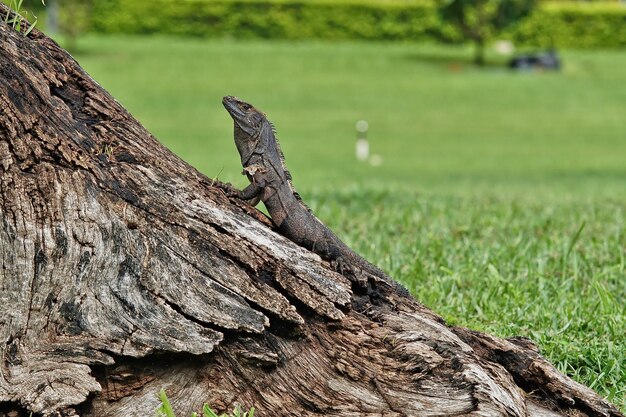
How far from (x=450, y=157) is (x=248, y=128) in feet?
52.5

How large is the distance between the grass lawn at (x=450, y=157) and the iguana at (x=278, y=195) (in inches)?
44.1

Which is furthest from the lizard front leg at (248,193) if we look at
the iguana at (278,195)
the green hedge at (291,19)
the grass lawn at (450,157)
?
the green hedge at (291,19)

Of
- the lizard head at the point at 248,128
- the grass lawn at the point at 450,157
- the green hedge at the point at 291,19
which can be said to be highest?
the green hedge at the point at 291,19

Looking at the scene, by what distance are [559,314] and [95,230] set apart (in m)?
2.51

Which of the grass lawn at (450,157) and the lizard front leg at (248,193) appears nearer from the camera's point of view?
the lizard front leg at (248,193)

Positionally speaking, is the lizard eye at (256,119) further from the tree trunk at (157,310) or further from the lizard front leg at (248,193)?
the tree trunk at (157,310)

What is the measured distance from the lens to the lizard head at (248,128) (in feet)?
12.5

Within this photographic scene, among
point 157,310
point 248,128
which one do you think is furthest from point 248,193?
point 157,310

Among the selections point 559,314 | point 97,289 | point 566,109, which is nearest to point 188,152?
point 566,109

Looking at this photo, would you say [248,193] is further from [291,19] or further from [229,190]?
[291,19]

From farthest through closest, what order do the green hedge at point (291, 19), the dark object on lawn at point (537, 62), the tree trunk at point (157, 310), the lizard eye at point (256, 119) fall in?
the green hedge at point (291, 19) → the dark object on lawn at point (537, 62) → the lizard eye at point (256, 119) → the tree trunk at point (157, 310)

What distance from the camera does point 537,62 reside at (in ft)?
102

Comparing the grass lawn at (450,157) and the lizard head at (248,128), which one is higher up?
the lizard head at (248,128)

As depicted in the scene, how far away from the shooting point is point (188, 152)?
1845cm
